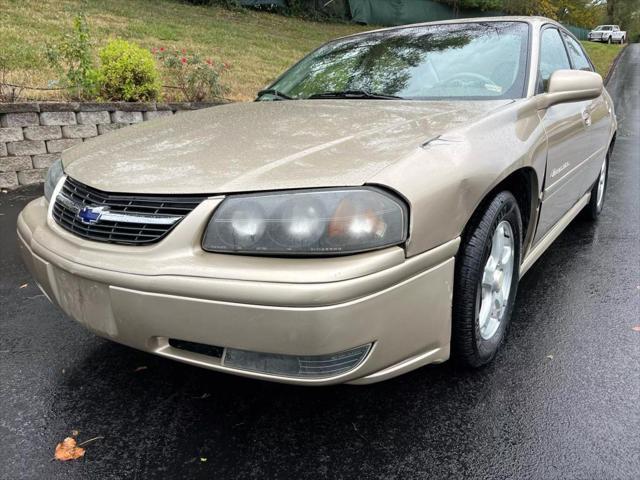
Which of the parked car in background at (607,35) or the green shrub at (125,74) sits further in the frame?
the parked car in background at (607,35)

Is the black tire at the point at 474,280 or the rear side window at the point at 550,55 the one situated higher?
the rear side window at the point at 550,55

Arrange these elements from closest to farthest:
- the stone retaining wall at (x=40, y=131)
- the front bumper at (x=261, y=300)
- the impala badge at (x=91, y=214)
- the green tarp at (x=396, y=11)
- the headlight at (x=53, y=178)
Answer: the front bumper at (x=261, y=300), the impala badge at (x=91, y=214), the headlight at (x=53, y=178), the stone retaining wall at (x=40, y=131), the green tarp at (x=396, y=11)

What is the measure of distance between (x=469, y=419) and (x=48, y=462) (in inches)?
60.0

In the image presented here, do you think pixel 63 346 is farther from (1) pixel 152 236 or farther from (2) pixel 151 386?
(1) pixel 152 236

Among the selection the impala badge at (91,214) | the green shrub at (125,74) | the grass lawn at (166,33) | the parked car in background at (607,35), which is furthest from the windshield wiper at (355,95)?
the parked car in background at (607,35)

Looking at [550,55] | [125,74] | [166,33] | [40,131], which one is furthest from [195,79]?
[166,33]

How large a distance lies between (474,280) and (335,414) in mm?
743

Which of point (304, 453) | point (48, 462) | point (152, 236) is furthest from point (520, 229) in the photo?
point (48, 462)

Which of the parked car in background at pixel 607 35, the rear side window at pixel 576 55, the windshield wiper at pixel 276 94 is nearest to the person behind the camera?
the windshield wiper at pixel 276 94

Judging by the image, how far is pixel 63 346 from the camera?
2639 mm

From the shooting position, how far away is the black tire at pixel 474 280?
6.51 ft

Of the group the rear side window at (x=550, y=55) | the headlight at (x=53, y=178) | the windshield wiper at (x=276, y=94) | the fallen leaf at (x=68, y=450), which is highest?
the rear side window at (x=550, y=55)

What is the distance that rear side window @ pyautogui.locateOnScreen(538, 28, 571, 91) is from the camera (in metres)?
2.85

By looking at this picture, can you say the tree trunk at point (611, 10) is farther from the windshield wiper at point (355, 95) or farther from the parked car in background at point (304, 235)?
the parked car in background at point (304, 235)
